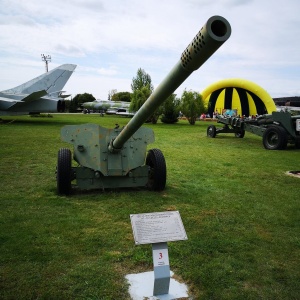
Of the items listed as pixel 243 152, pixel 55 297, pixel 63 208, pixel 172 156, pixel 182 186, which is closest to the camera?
pixel 55 297

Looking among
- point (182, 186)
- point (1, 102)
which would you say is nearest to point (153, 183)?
point (182, 186)

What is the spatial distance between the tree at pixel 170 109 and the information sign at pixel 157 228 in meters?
23.0

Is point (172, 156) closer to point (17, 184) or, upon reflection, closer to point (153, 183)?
point (153, 183)

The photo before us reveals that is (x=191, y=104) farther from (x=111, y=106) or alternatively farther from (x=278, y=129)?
(x=111, y=106)

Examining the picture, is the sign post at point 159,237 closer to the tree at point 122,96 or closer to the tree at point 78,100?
the tree at point 78,100

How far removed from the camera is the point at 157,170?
519cm

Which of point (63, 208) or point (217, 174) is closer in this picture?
point (63, 208)

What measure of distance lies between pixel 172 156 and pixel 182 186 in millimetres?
3452

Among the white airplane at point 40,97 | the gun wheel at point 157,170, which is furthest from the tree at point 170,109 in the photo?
the gun wheel at point 157,170

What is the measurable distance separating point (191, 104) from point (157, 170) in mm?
19586

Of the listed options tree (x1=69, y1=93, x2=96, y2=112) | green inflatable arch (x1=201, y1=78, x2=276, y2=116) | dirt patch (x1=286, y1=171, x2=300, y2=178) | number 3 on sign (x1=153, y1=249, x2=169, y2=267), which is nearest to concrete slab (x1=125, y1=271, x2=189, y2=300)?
number 3 on sign (x1=153, y1=249, x2=169, y2=267)

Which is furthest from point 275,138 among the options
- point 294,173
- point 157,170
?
point 157,170

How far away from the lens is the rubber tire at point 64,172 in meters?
4.76

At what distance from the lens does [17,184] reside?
5676mm
